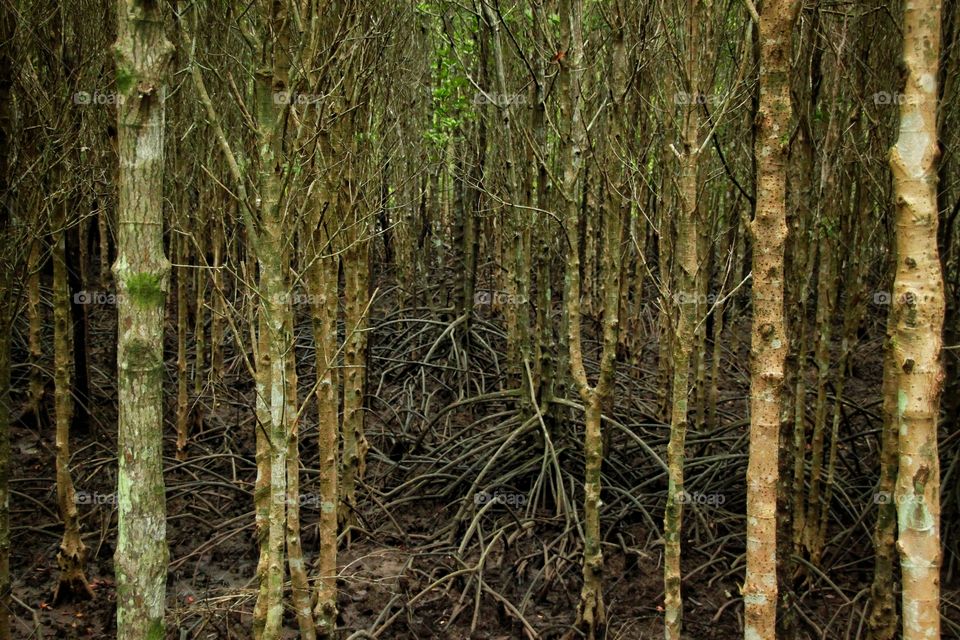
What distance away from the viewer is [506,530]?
7.91 meters

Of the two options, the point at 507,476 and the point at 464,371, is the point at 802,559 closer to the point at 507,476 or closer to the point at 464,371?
the point at 507,476

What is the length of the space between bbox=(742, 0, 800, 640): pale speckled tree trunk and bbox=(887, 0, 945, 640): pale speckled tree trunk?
50cm

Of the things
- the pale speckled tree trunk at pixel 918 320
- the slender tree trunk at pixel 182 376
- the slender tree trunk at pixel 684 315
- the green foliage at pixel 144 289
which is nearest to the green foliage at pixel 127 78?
the green foliage at pixel 144 289

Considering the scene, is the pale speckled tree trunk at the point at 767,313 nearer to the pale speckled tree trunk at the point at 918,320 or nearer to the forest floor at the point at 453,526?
the pale speckled tree trunk at the point at 918,320

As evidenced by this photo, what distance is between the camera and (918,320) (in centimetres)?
284

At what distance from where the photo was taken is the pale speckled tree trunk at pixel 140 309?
293 cm

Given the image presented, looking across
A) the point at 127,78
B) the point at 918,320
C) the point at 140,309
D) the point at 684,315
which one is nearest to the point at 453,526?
the point at 684,315

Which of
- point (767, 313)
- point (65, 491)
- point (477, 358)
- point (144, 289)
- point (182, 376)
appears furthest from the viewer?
point (477, 358)

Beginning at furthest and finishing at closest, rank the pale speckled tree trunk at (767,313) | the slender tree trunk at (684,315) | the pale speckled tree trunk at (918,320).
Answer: the slender tree trunk at (684,315)
the pale speckled tree trunk at (767,313)
the pale speckled tree trunk at (918,320)

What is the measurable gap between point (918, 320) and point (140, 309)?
2.72 meters

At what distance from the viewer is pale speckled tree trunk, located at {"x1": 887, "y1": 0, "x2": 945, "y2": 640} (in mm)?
2799

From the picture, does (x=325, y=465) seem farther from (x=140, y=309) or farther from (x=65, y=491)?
(x=140, y=309)

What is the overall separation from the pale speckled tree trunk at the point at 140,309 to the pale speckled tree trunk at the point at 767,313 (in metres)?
2.30

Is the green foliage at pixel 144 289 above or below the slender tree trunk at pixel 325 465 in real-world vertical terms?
above
